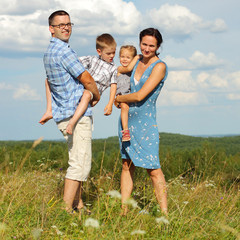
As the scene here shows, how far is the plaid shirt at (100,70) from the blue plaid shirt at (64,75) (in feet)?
1.43

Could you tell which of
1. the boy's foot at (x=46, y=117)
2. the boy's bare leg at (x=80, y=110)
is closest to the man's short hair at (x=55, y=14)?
the boy's bare leg at (x=80, y=110)

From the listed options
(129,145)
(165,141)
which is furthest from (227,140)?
(129,145)

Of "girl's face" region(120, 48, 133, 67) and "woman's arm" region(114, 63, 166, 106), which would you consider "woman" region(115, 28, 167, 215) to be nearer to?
"woman's arm" region(114, 63, 166, 106)

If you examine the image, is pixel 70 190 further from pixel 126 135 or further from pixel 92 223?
pixel 92 223

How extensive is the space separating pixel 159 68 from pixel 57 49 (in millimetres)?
1156

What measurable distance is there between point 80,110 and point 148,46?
1079 millimetres

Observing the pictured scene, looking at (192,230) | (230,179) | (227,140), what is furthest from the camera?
(227,140)

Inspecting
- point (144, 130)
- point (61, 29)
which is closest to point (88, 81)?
point (61, 29)

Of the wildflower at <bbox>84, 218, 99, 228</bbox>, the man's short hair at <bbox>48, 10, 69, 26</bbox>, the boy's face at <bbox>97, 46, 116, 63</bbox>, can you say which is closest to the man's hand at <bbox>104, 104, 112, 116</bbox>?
the boy's face at <bbox>97, 46, 116, 63</bbox>

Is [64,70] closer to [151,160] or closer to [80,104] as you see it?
[80,104]

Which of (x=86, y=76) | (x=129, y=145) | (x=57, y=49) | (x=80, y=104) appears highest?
(x=57, y=49)

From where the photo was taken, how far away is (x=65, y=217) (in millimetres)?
3766

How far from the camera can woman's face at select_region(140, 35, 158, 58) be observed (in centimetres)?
402

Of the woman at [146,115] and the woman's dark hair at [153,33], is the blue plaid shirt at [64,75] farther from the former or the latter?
the woman's dark hair at [153,33]
